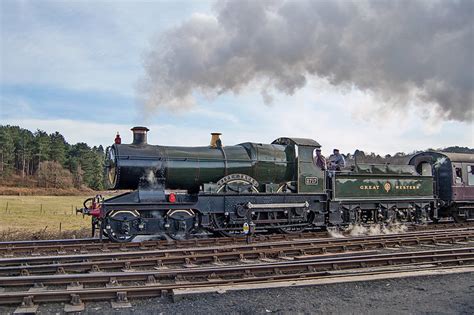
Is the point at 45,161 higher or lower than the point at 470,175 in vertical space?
higher

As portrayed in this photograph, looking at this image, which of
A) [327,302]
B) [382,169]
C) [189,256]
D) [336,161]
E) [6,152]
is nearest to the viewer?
[327,302]

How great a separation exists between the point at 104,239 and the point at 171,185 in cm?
244

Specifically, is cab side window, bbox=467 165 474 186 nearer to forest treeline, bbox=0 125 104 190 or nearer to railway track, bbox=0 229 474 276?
railway track, bbox=0 229 474 276

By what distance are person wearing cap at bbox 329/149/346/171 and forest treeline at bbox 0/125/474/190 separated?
5692 cm

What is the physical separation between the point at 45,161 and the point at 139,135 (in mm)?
66616

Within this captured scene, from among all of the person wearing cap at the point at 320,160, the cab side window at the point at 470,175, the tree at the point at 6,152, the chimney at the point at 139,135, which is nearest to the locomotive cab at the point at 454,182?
the cab side window at the point at 470,175

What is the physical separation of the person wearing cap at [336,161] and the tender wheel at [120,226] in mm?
A: 7428

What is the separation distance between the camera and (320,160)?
1470cm

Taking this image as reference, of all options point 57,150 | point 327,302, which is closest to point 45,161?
point 57,150

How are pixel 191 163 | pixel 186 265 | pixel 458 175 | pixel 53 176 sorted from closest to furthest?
pixel 186 265 < pixel 191 163 < pixel 458 175 < pixel 53 176

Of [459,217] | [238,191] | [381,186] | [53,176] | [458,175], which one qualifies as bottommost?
[459,217]

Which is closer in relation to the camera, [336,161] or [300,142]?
A: [300,142]

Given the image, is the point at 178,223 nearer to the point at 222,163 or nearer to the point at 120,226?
the point at 120,226

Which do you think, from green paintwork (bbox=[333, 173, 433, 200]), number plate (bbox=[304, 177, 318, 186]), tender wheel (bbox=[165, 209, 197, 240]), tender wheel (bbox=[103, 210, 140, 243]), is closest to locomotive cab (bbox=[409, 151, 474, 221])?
green paintwork (bbox=[333, 173, 433, 200])
